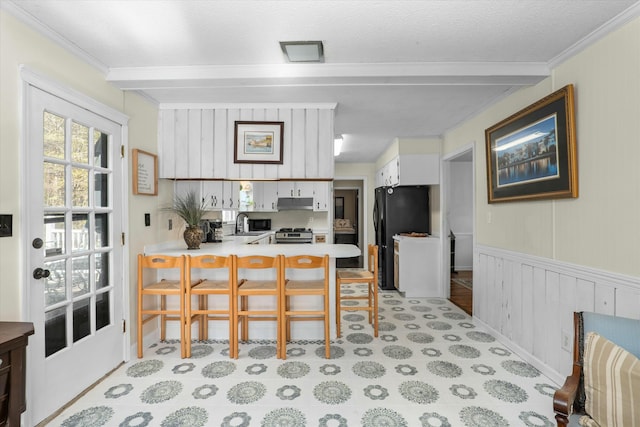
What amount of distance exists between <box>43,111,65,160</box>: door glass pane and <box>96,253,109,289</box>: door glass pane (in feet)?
2.61

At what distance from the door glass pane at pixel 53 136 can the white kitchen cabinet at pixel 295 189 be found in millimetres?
3629

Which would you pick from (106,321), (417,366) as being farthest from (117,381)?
(417,366)

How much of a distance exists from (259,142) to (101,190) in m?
1.41

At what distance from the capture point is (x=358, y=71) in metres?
2.38

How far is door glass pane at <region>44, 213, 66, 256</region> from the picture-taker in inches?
77.4

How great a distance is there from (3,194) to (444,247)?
4481 mm

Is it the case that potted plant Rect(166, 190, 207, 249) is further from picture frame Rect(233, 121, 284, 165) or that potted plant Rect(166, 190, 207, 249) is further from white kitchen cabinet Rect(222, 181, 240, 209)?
white kitchen cabinet Rect(222, 181, 240, 209)

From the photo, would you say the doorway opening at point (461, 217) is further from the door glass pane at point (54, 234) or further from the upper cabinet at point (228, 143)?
the door glass pane at point (54, 234)

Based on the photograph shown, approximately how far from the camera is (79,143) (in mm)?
2232

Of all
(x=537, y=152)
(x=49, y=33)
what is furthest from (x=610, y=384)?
(x=49, y=33)

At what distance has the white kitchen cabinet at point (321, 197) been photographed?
5691 mm

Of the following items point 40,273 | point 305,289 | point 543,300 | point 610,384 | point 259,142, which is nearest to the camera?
point 610,384

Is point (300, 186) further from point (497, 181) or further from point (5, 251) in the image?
point (5, 251)

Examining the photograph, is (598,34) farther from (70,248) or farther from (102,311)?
(102,311)
